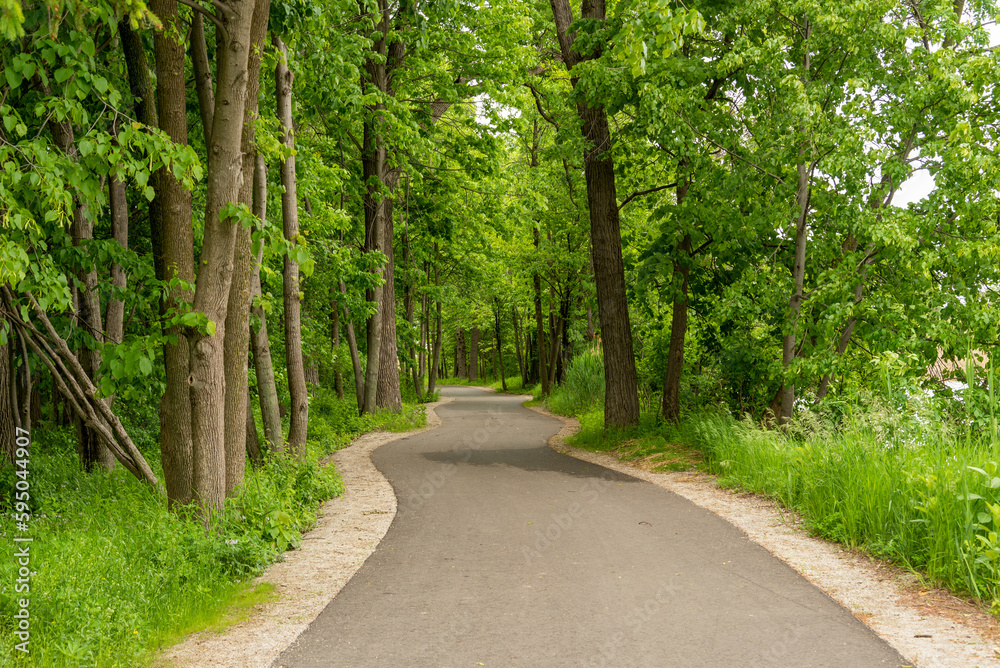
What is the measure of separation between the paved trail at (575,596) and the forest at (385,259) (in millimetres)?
1112

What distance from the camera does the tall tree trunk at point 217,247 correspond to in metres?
6.39

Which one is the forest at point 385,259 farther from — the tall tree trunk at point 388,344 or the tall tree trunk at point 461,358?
the tall tree trunk at point 461,358

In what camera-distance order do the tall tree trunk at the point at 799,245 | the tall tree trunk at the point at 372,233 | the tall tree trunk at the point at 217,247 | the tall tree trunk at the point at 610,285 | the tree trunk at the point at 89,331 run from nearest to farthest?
the tall tree trunk at the point at 217,247
the tree trunk at the point at 89,331
the tall tree trunk at the point at 799,245
the tall tree trunk at the point at 610,285
the tall tree trunk at the point at 372,233

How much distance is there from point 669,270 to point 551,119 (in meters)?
5.93

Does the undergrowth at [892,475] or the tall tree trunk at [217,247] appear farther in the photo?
the tall tree trunk at [217,247]

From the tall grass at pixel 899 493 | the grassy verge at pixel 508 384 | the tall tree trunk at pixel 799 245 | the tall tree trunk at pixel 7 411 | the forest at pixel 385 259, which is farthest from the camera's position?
the grassy verge at pixel 508 384

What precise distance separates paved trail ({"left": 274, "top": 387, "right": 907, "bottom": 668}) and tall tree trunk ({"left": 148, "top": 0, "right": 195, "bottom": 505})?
2126 mm

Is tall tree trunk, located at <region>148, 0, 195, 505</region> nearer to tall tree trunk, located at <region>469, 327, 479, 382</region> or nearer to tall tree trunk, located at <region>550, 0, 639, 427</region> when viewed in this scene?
tall tree trunk, located at <region>550, 0, 639, 427</region>

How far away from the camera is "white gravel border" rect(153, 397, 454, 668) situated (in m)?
4.35

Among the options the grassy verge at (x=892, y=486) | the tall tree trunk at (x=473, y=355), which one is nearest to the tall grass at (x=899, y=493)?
the grassy verge at (x=892, y=486)

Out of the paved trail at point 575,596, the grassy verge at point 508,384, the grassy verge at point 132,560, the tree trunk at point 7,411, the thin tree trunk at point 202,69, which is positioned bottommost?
the grassy verge at point 508,384

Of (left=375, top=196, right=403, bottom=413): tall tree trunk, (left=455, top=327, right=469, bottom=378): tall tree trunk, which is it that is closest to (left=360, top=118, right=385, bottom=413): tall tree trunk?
(left=375, top=196, right=403, bottom=413): tall tree trunk

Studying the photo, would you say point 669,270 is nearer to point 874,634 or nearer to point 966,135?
point 966,135

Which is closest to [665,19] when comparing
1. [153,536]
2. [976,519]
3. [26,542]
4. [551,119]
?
[976,519]
